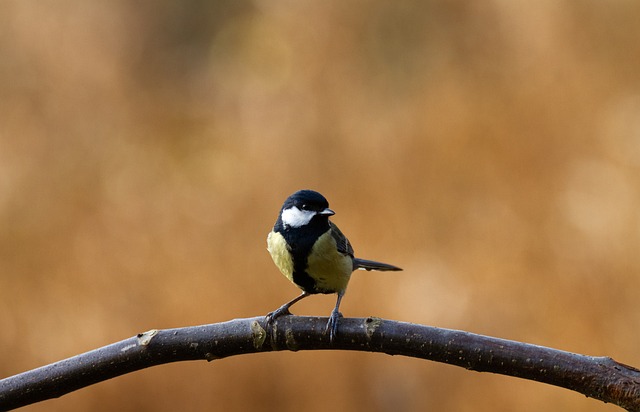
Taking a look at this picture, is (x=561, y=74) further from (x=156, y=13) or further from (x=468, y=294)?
(x=156, y=13)

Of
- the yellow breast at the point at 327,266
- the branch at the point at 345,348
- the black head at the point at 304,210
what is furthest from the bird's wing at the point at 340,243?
the branch at the point at 345,348

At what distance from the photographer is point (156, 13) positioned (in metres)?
8.76

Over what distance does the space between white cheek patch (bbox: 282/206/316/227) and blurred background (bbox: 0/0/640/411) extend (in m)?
4.13

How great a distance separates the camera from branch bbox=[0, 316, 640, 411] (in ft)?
6.53

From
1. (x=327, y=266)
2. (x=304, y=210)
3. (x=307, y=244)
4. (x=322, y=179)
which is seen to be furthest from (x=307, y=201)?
(x=322, y=179)

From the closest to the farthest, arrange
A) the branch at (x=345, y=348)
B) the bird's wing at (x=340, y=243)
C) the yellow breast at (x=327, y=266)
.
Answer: the branch at (x=345, y=348)
the yellow breast at (x=327, y=266)
the bird's wing at (x=340, y=243)

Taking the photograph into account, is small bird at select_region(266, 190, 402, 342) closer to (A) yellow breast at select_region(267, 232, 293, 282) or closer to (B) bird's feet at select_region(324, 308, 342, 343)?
(A) yellow breast at select_region(267, 232, 293, 282)

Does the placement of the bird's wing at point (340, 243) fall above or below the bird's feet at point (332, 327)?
above

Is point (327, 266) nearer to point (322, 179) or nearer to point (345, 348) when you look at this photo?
point (345, 348)

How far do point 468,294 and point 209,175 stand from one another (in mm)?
2911

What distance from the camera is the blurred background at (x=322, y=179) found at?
22.6ft

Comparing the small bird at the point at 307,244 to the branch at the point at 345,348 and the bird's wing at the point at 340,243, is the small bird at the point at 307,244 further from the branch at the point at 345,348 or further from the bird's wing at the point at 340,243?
the branch at the point at 345,348

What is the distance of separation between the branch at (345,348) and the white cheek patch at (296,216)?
1.78 feet

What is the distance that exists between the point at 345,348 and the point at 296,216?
2.42 ft
